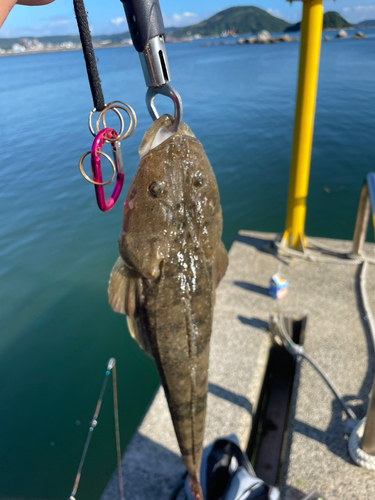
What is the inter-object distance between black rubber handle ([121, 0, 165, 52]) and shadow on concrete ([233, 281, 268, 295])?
4.81m

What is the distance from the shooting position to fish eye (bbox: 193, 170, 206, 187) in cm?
207

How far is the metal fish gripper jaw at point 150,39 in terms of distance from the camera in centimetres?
134

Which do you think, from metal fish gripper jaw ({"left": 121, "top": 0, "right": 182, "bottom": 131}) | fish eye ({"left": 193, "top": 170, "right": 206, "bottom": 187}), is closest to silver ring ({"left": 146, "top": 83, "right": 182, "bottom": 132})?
metal fish gripper jaw ({"left": 121, "top": 0, "right": 182, "bottom": 131})

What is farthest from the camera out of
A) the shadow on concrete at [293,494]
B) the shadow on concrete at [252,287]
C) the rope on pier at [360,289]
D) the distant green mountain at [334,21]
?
the distant green mountain at [334,21]

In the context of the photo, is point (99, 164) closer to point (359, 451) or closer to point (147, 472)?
point (147, 472)

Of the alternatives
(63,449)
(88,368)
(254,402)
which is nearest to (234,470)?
(254,402)

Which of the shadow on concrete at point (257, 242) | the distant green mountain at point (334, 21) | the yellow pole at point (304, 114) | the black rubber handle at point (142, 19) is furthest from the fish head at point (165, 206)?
the distant green mountain at point (334, 21)

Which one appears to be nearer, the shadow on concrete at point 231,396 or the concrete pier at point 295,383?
the concrete pier at point 295,383

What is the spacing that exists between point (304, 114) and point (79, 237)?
714cm

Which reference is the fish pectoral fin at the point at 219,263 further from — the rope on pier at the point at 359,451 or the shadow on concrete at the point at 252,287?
the shadow on concrete at the point at 252,287

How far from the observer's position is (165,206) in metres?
2.04

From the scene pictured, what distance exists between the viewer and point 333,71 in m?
35.2

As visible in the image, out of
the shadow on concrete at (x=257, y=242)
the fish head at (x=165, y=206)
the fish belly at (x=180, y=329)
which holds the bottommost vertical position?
the shadow on concrete at (x=257, y=242)

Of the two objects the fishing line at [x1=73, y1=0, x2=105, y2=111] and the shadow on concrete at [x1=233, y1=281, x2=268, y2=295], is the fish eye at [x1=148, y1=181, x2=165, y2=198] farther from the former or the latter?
the shadow on concrete at [x1=233, y1=281, x2=268, y2=295]
